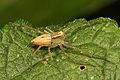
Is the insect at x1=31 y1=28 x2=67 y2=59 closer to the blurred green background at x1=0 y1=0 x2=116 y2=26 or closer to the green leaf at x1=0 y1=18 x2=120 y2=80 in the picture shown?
the green leaf at x1=0 y1=18 x2=120 y2=80

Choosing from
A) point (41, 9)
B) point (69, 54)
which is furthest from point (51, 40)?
point (41, 9)

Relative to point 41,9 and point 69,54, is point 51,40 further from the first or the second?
point 41,9

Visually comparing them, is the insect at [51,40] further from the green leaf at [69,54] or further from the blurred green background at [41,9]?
the blurred green background at [41,9]

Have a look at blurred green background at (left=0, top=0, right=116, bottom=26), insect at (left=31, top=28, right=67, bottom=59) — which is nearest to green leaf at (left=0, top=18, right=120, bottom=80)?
insect at (left=31, top=28, right=67, bottom=59)

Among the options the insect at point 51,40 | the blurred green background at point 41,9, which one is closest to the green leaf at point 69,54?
the insect at point 51,40

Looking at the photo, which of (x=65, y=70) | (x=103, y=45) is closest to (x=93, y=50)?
(x=103, y=45)

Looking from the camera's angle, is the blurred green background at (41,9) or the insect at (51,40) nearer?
the insect at (51,40)

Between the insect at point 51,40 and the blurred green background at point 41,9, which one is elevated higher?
the blurred green background at point 41,9
